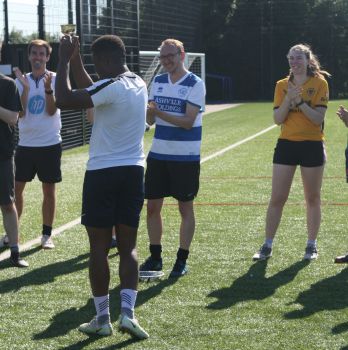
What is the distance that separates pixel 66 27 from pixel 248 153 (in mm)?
11161

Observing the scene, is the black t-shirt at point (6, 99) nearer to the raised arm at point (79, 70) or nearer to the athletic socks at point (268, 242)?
the raised arm at point (79, 70)

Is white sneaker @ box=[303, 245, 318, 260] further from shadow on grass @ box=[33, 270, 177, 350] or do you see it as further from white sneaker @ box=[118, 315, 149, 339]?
white sneaker @ box=[118, 315, 149, 339]

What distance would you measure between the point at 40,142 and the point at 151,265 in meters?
1.78

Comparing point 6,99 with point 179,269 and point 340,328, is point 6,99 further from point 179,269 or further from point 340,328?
point 340,328

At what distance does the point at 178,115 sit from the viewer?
6.70 m

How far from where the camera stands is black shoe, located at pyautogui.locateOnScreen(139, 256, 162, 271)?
22.7ft

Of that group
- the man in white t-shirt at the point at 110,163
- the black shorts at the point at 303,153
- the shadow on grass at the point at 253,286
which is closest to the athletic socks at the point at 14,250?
the shadow on grass at the point at 253,286

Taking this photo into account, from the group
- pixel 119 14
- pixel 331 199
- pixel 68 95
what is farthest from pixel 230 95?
pixel 68 95

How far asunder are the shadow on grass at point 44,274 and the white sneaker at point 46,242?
0.45 metres

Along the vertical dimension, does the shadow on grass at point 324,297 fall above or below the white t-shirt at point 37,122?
below

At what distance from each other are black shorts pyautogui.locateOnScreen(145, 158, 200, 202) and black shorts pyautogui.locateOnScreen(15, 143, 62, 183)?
1420mm

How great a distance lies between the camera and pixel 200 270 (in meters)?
7.02

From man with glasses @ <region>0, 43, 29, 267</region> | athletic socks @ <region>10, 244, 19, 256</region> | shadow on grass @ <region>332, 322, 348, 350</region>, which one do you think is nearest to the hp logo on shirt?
man with glasses @ <region>0, 43, 29, 267</region>

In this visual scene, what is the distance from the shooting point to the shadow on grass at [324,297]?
5.77 metres
